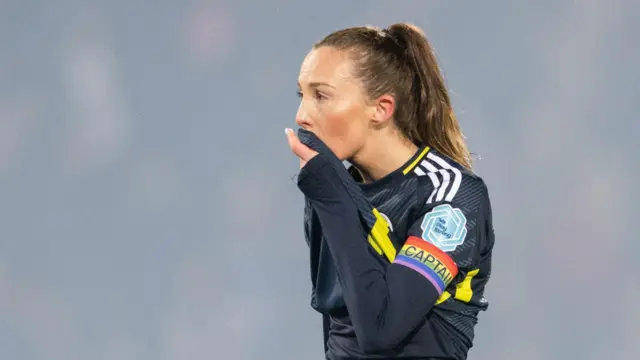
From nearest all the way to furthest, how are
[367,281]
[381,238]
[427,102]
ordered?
[367,281] < [381,238] < [427,102]

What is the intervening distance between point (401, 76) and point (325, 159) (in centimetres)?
24

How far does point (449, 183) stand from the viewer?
5.23ft

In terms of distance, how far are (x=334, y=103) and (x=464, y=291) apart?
351 mm

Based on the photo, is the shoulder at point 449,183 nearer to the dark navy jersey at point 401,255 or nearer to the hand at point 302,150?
the dark navy jersey at point 401,255

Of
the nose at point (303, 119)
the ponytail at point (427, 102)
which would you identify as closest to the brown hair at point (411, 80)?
the ponytail at point (427, 102)

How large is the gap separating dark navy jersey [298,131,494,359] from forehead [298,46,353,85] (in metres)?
0.09

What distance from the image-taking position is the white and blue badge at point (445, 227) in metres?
1.53

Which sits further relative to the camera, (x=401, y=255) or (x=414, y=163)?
(x=414, y=163)

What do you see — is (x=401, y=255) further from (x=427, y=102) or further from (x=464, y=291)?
(x=427, y=102)

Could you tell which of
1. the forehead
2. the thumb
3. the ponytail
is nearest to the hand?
the thumb

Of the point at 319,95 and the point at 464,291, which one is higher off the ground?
the point at 319,95

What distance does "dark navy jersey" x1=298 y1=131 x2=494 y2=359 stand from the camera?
1.48m

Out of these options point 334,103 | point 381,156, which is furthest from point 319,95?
point 381,156

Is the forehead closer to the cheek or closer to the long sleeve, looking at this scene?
the cheek
